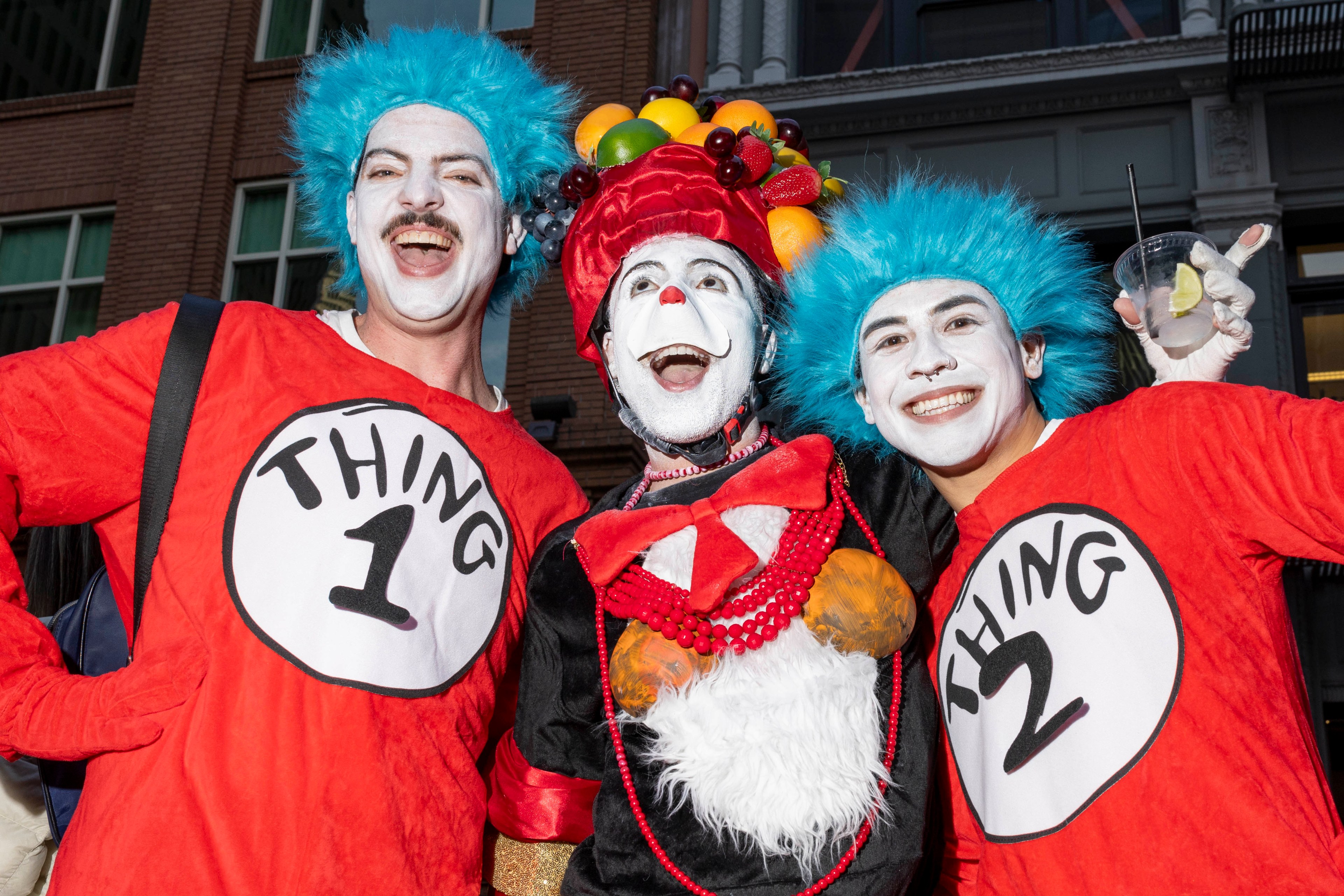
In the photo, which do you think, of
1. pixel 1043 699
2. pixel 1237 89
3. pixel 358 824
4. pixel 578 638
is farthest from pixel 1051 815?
pixel 1237 89

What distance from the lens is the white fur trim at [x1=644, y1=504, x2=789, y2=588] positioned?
220cm

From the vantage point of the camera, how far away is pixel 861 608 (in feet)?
6.80

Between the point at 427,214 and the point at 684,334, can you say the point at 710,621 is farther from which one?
the point at 427,214

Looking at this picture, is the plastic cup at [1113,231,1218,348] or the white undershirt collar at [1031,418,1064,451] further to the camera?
the white undershirt collar at [1031,418,1064,451]

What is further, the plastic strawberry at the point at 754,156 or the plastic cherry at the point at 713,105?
the plastic cherry at the point at 713,105

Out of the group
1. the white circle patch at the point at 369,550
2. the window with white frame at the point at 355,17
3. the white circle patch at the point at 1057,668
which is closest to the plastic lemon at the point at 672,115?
the white circle patch at the point at 369,550

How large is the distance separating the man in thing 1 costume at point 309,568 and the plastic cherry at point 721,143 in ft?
1.86

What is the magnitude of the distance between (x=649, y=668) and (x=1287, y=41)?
22.2 ft

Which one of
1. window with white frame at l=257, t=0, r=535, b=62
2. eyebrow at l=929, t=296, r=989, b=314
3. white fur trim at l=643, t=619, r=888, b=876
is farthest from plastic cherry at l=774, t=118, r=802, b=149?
window with white frame at l=257, t=0, r=535, b=62

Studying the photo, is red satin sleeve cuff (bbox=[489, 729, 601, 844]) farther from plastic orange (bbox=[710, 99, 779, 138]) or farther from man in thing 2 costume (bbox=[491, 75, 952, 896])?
plastic orange (bbox=[710, 99, 779, 138])

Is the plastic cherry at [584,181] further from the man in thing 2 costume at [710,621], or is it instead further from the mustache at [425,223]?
the mustache at [425,223]

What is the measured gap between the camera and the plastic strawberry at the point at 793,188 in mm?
2660

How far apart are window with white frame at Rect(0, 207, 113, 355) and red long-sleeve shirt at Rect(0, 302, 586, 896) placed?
7.67m

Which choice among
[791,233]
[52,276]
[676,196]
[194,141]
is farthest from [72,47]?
[791,233]
